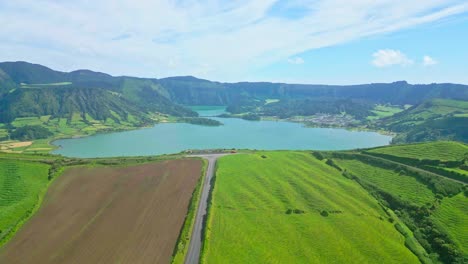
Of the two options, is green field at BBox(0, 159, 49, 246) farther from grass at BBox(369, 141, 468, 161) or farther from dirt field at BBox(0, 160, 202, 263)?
grass at BBox(369, 141, 468, 161)

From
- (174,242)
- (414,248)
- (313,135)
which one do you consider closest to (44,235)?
(174,242)

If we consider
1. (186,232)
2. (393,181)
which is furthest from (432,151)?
(186,232)

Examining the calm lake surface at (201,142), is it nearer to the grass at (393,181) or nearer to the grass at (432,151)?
the grass at (432,151)

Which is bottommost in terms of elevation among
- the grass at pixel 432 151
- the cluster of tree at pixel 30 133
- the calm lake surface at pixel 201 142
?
the calm lake surface at pixel 201 142

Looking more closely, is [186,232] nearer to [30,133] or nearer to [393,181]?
[393,181]

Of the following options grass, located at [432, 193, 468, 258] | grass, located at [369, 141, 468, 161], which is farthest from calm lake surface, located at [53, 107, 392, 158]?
grass, located at [432, 193, 468, 258]

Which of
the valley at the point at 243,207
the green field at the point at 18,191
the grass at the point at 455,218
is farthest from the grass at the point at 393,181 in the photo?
the green field at the point at 18,191
